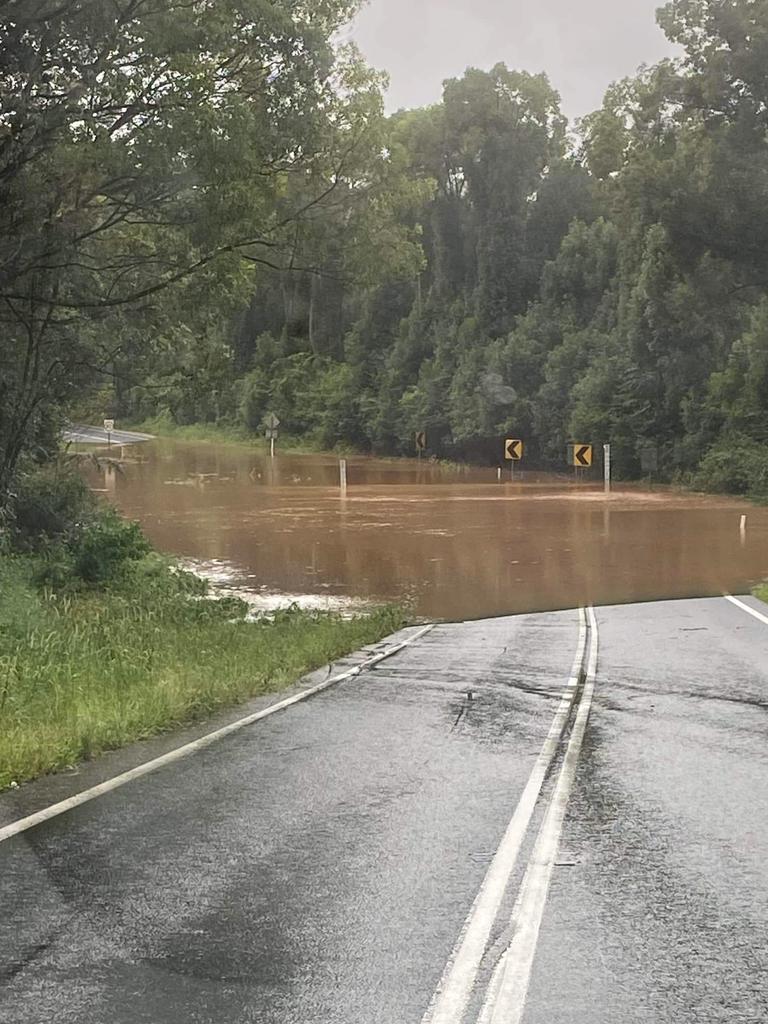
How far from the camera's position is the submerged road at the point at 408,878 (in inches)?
182

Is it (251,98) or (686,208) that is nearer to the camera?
(251,98)

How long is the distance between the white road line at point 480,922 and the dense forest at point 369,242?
34.5ft

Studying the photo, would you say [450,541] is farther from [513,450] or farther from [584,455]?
[513,450]

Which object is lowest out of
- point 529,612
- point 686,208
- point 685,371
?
point 529,612

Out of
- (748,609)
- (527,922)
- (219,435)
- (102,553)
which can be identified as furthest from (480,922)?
(219,435)

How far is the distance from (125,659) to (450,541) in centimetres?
2165

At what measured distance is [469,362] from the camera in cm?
7962

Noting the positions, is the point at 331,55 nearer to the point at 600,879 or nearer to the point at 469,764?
the point at 469,764

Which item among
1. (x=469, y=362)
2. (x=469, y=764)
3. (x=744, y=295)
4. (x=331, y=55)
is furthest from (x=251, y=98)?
(x=469, y=362)

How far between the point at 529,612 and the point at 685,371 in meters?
36.2

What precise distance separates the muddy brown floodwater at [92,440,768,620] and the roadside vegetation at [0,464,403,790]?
269 centimetres

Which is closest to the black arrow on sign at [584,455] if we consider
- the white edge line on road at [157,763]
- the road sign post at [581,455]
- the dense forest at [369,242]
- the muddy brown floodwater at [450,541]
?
Answer: the road sign post at [581,455]

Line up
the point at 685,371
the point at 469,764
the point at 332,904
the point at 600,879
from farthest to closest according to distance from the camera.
Result: the point at 685,371
the point at 469,764
the point at 600,879
the point at 332,904

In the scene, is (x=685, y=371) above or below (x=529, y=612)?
above
